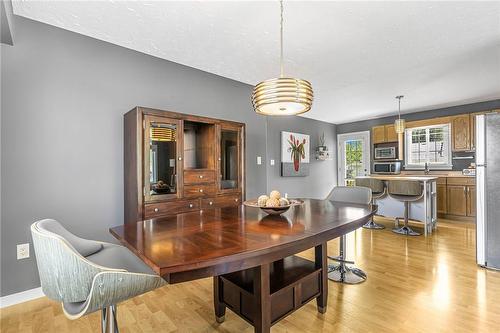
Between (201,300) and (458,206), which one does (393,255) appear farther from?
(458,206)

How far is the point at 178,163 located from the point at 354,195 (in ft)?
6.23

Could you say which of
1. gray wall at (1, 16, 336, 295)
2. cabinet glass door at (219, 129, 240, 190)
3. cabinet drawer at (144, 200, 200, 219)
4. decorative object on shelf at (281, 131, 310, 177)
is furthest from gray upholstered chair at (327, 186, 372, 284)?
decorative object on shelf at (281, 131, 310, 177)

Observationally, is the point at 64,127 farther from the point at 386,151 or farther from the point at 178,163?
the point at 386,151

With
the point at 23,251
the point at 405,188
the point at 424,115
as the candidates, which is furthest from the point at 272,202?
the point at 424,115

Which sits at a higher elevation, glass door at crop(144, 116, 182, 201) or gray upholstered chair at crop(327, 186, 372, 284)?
glass door at crop(144, 116, 182, 201)

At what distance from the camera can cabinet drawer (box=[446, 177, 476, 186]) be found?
4668mm

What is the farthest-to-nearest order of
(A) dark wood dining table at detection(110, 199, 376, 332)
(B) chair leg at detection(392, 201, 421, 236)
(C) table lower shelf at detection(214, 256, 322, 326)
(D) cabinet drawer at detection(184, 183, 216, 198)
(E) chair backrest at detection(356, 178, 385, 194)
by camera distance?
1. (E) chair backrest at detection(356, 178, 385, 194)
2. (B) chair leg at detection(392, 201, 421, 236)
3. (D) cabinet drawer at detection(184, 183, 216, 198)
4. (C) table lower shelf at detection(214, 256, 322, 326)
5. (A) dark wood dining table at detection(110, 199, 376, 332)

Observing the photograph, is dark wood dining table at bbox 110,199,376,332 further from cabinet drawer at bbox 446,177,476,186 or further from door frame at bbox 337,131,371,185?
door frame at bbox 337,131,371,185

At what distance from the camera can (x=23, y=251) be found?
2.09m

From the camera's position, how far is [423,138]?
569 cm

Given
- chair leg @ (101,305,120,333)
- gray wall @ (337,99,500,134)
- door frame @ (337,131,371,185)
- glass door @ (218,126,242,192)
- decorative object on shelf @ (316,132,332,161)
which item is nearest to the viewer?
chair leg @ (101,305,120,333)

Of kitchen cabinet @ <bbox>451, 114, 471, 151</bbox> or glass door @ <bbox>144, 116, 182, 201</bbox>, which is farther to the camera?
kitchen cabinet @ <bbox>451, 114, 471, 151</bbox>

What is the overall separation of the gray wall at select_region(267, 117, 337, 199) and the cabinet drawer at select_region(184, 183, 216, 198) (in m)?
2.19

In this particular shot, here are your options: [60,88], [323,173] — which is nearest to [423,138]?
[323,173]
